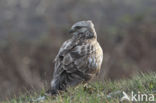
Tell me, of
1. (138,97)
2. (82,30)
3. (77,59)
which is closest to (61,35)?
(82,30)

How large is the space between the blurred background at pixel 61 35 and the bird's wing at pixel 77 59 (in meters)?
11.6

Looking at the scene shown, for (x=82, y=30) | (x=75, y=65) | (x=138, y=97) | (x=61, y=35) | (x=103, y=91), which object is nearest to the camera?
(x=138, y=97)

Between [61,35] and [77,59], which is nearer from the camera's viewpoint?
[77,59]

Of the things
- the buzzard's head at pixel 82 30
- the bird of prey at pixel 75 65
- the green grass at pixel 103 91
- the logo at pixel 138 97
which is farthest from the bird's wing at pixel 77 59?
the logo at pixel 138 97

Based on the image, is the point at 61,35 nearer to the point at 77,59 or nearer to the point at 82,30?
the point at 82,30

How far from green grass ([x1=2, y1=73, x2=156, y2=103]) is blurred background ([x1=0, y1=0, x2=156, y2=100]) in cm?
1148

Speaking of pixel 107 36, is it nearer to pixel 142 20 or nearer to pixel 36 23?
pixel 142 20

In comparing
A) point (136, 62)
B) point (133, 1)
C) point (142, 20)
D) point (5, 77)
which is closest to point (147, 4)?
point (133, 1)

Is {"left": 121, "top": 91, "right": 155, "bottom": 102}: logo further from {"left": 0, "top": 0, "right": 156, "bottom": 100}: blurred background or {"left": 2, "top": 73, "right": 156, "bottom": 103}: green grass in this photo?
{"left": 0, "top": 0, "right": 156, "bottom": 100}: blurred background

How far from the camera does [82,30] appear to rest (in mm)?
10484

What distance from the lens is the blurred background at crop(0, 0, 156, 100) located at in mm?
26859

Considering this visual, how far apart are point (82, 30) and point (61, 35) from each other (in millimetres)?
19037

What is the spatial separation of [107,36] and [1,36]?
7113mm

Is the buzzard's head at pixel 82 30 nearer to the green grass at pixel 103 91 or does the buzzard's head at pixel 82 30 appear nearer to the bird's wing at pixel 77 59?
the bird's wing at pixel 77 59
